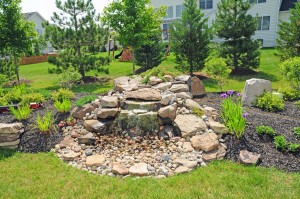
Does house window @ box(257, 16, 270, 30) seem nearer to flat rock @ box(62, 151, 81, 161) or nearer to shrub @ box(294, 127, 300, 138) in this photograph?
shrub @ box(294, 127, 300, 138)

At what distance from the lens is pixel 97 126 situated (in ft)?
19.8

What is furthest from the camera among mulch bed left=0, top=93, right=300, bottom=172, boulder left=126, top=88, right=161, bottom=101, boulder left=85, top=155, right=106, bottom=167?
boulder left=126, top=88, right=161, bottom=101

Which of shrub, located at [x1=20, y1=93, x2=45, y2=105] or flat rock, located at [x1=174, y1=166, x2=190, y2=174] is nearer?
flat rock, located at [x1=174, y1=166, x2=190, y2=174]

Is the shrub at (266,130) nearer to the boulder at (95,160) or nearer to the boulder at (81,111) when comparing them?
the boulder at (95,160)

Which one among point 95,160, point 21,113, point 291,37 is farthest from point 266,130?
point 291,37

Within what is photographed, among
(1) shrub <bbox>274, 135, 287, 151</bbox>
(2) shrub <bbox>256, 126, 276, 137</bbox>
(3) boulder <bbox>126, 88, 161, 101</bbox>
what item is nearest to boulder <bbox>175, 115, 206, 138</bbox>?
(3) boulder <bbox>126, 88, 161, 101</bbox>

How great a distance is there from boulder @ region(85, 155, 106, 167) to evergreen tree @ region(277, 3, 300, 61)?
12126 mm

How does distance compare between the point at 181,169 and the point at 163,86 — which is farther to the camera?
the point at 163,86

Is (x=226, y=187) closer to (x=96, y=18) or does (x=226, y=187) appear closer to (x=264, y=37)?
(x=96, y=18)

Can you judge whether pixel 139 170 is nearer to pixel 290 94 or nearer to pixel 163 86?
pixel 163 86

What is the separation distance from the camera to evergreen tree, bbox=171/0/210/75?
12445mm

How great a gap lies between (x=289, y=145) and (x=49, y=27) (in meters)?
11.2

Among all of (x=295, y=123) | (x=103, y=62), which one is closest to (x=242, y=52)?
(x=103, y=62)

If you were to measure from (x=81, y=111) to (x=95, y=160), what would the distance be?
2.05 metres
